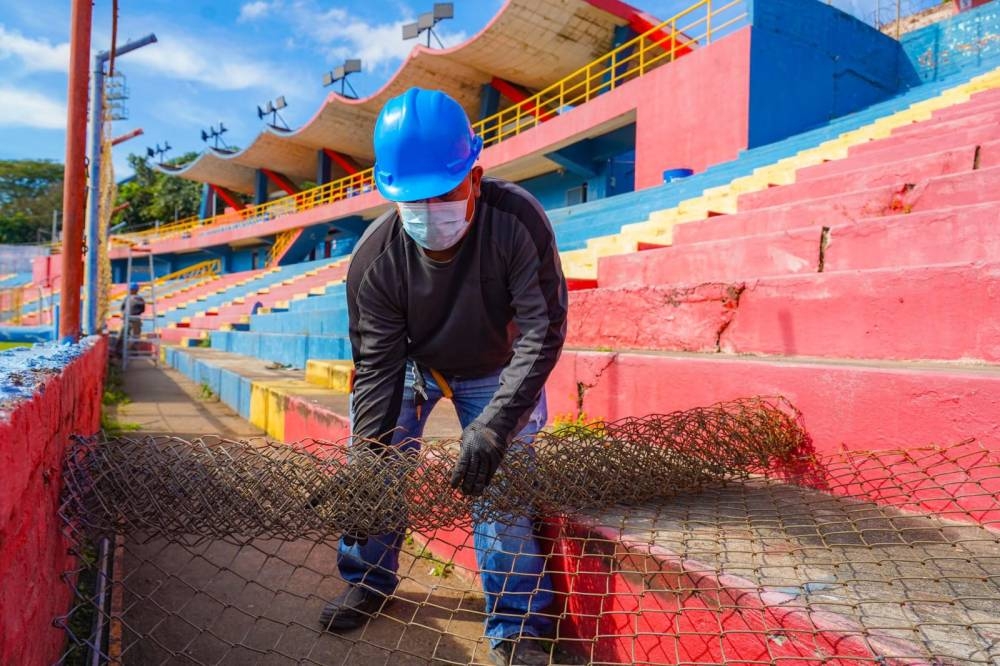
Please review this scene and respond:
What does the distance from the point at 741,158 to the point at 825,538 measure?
7290 millimetres

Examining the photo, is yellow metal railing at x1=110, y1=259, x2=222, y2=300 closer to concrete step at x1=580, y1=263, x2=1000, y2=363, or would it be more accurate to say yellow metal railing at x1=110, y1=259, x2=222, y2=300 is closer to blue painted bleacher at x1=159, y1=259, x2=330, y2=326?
blue painted bleacher at x1=159, y1=259, x2=330, y2=326

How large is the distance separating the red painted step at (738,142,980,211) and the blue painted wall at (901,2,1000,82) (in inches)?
305

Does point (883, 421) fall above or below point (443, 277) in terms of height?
below

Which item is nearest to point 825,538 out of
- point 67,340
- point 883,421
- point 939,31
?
point 883,421

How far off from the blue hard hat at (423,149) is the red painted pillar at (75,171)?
130 inches

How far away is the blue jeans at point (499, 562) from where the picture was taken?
1896mm

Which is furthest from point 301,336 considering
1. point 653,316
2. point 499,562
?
point 499,562

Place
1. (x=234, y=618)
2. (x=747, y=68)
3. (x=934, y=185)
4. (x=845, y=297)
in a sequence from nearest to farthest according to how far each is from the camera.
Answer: (x=234, y=618), (x=845, y=297), (x=934, y=185), (x=747, y=68)

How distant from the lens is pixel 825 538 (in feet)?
5.68

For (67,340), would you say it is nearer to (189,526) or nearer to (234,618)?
(234,618)

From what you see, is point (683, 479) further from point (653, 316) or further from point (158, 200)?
point (158, 200)

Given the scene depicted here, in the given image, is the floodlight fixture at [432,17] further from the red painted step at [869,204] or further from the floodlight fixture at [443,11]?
the red painted step at [869,204]

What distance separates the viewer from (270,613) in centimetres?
235

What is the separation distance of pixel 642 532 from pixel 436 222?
3.55ft
